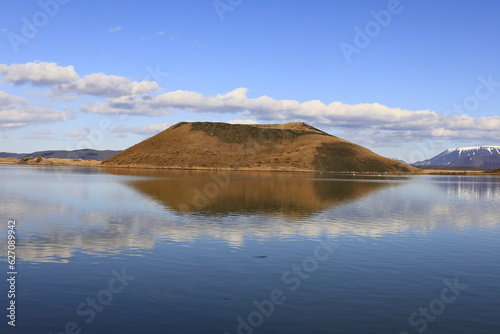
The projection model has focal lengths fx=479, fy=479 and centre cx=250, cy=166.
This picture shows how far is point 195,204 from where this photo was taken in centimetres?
4594

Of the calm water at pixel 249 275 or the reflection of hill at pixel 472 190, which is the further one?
the reflection of hill at pixel 472 190

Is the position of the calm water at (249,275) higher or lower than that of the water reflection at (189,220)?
lower

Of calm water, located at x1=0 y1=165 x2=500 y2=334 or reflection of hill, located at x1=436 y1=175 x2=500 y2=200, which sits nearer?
calm water, located at x1=0 y1=165 x2=500 y2=334

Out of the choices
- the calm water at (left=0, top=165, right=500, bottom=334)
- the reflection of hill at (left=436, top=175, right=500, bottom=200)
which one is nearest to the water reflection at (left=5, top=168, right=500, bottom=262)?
the calm water at (left=0, top=165, right=500, bottom=334)

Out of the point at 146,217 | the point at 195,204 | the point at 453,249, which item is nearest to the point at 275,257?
the point at 453,249

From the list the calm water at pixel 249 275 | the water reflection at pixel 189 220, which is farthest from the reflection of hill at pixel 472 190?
the calm water at pixel 249 275

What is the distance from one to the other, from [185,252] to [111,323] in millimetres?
9677

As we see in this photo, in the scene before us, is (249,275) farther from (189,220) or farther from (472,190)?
(472,190)

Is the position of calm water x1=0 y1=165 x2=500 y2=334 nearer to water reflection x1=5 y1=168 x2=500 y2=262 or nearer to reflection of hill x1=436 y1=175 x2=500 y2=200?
water reflection x1=5 y1=168 x2=500 y2=262

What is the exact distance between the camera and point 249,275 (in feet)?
61.0

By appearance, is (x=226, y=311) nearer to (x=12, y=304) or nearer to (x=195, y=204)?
(x=12, y=304)

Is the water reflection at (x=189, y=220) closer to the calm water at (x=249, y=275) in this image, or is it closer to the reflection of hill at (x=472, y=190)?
the calm water at (x=249, y=275)

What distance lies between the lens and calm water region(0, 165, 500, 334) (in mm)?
13422

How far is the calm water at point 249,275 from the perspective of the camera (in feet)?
44.0
